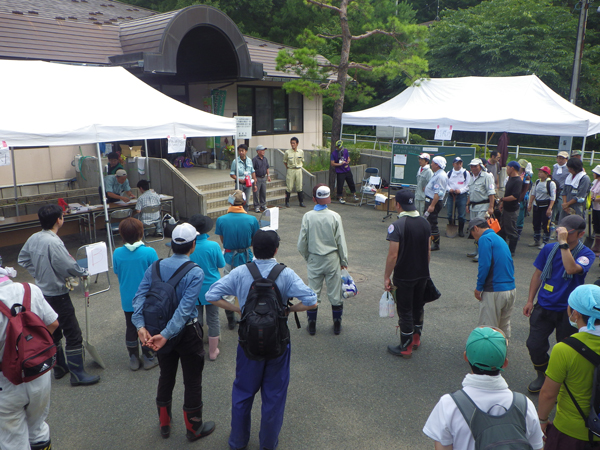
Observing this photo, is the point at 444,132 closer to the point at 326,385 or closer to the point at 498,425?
the point at 326,385

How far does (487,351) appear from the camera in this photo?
2.13m

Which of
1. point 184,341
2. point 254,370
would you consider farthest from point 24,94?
point 254,370

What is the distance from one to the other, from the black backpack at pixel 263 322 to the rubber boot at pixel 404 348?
221 centimetres

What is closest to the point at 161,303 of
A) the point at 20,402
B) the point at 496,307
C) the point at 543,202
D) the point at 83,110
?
the point at 20,402

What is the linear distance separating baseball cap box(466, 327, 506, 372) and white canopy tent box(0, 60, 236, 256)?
719cm

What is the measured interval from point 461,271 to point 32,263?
22.1 feet

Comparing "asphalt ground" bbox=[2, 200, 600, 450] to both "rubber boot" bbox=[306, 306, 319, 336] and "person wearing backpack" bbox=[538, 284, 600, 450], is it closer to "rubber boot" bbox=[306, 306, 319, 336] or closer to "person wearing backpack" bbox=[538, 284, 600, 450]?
"rubber boot" bbox=[306, 306, 319, 336]

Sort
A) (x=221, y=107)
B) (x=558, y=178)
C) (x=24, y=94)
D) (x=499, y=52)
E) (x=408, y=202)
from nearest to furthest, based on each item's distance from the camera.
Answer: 1. (x=408, y=202)
2. (x=24, y=94)
3. (x=558, y=178)
4. (x=221, y=107)
5. (x=499, y=52)

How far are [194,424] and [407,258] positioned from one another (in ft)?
8.64

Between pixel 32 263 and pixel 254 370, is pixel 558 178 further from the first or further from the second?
pixel 32 263

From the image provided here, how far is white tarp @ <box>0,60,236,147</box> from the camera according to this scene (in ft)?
23.9

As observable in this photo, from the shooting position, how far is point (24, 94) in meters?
8.02

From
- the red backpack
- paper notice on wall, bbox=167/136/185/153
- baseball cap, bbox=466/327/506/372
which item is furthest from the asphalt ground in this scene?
paper notice on wall, bbox=167/136/185/153

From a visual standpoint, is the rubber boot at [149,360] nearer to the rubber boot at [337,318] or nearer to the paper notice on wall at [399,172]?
the rubber boot at [337,318]
